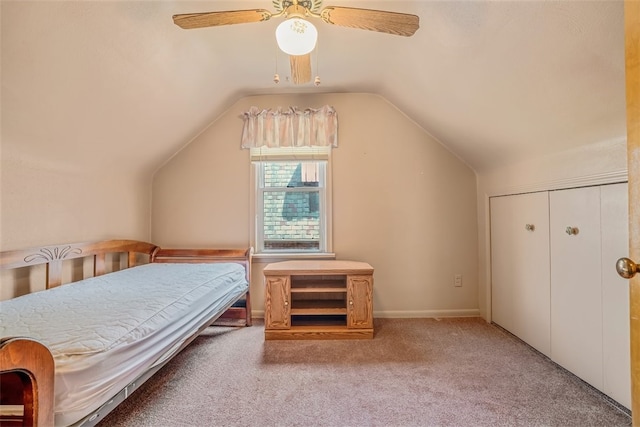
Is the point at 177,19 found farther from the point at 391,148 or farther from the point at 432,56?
the point at 391,148

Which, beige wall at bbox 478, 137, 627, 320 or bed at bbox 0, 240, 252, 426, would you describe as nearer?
bed at bbox 0, 240, 252, 426

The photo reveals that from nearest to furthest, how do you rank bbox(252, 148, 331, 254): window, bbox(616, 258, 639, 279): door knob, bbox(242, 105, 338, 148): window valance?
bbox(616, 258, 639, 279): door knob → bbox(242, 105, 338, 148): window valance → bbox(252, 148, 331, 254): window

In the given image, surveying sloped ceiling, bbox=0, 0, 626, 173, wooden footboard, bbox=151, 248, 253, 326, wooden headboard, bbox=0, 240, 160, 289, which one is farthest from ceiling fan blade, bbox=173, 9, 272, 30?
wooden footboard, bbox=151, 248, 253, 326

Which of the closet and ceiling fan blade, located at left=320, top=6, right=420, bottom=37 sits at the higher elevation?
ceiling fan blade, located at left=320, top=6, right=420, bottom=37

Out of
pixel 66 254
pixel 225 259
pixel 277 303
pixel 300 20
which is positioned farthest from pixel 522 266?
pixel 66 254

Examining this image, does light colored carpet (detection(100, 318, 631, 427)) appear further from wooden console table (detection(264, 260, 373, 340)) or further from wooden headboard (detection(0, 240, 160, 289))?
wooden headboard (detection(0, 240, 160, 289))

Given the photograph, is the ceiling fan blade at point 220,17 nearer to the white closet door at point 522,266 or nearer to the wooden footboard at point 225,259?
the wooden footboard at point 225,259

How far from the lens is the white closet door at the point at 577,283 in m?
1.65

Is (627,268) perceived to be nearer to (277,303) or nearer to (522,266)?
(522,266)

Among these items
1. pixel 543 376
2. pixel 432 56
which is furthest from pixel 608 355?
pixel 432 56

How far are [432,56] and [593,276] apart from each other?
1733mm

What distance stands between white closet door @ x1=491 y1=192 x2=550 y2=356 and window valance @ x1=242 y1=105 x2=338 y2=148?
179 centimetres

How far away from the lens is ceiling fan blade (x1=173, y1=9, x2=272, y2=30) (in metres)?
1.34

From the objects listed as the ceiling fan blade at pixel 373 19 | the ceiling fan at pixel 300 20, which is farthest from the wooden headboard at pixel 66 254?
the ceiling fan blade at pixel 373 19
